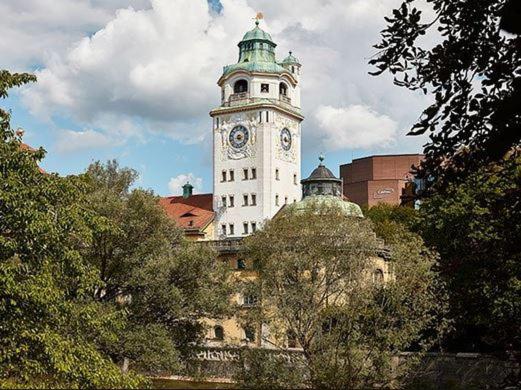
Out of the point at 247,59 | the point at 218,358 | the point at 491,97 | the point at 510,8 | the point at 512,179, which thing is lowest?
the point at 218,358

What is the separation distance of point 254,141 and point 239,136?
63.5 inches

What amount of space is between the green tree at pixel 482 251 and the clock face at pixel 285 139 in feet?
115

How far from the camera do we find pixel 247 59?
2810 inches

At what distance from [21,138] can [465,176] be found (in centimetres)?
1061

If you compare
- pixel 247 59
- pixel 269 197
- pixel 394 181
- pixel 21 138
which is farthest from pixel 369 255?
pixel 394 181

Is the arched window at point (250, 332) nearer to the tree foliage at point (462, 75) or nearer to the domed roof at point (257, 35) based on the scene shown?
the tree foliage at point (462, 75)

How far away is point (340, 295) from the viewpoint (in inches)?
1024

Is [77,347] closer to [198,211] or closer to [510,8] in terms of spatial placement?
[510,8]

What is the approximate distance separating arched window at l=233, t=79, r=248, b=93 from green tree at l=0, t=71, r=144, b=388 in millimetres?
53708

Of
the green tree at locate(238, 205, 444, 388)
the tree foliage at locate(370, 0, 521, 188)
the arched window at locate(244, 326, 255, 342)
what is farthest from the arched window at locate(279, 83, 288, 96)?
the tree foliage at locate(370, 0, 521, 188)

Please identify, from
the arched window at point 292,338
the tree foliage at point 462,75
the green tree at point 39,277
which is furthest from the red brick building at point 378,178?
the tree foliage at point 462,75

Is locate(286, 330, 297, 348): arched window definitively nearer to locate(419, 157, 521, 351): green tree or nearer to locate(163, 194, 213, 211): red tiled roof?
locate(419, 157, 521, 351): green tree

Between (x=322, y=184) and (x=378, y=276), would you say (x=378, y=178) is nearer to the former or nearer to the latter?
(x=322, y=184)

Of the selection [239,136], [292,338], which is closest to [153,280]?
[292,338]
